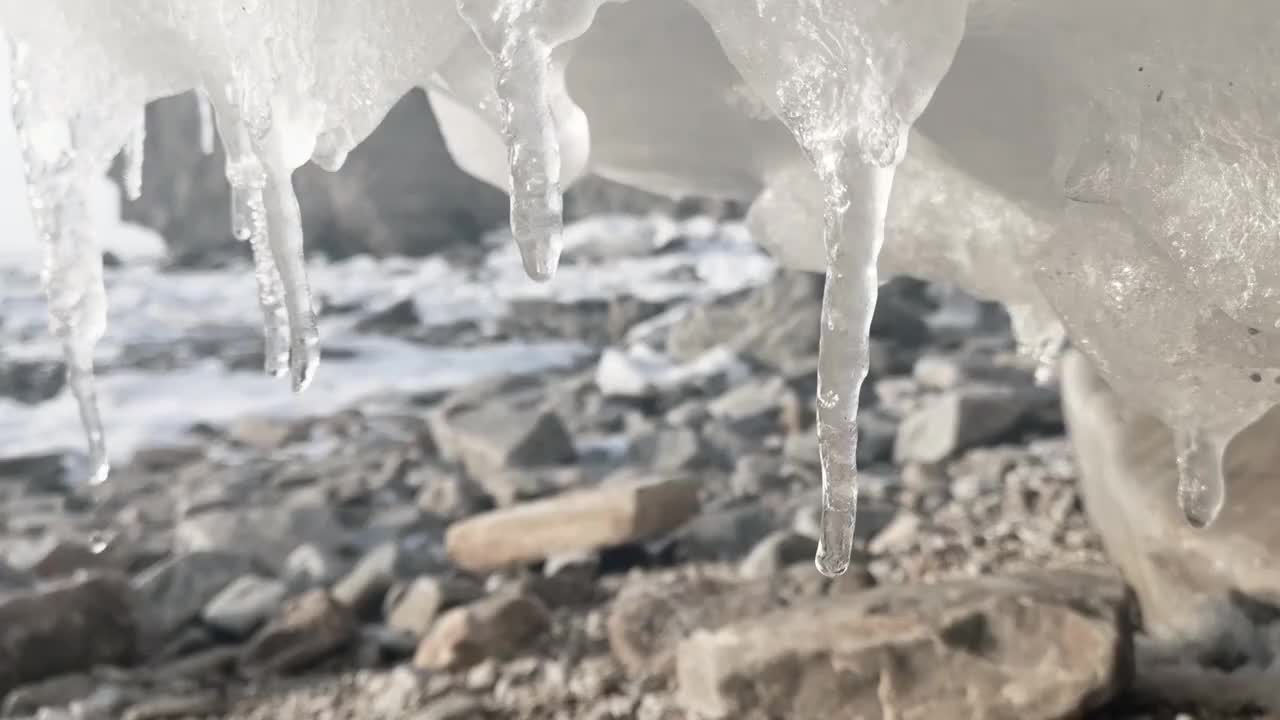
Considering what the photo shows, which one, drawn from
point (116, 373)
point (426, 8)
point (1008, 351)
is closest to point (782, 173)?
point (426, 8)

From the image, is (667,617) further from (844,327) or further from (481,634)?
(844,327)

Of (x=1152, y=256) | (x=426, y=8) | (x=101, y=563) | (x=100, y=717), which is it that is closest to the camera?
(x=426, y=8)

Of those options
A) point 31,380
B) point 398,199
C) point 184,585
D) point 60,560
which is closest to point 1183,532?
point 184,585

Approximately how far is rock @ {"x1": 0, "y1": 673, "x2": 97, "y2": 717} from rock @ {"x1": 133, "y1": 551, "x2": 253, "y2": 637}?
12.0 inches

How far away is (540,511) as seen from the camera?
2.97 meters

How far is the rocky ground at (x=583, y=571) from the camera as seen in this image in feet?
5.42

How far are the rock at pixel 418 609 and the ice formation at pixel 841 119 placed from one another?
134cm

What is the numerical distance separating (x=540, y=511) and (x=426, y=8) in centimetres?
217

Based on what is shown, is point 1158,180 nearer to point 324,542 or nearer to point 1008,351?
point 324,542

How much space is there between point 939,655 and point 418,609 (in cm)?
145

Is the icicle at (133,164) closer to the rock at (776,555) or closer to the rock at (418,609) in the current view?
the rock at (418,609)

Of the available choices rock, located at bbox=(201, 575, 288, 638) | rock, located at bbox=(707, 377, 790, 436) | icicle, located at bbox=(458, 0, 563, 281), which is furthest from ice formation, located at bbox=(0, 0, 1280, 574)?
rock, located at bbox=(707, 377, 790, 436)

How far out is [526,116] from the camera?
0.84 metres

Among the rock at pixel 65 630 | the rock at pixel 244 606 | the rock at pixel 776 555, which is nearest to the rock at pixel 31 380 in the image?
the rock at pixel 244 606
